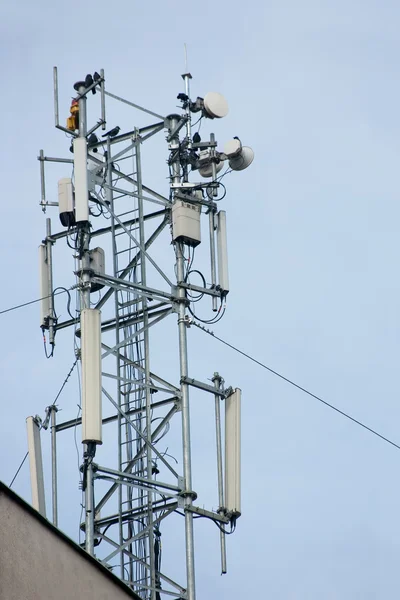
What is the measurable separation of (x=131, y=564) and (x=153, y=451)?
1.83 m

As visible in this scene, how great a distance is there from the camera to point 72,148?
28172 millimetres

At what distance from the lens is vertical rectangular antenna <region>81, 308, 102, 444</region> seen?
83.1ft

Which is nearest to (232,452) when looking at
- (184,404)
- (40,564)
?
(184,404)

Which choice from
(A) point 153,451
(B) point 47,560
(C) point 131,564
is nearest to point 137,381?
(A) point 153,451

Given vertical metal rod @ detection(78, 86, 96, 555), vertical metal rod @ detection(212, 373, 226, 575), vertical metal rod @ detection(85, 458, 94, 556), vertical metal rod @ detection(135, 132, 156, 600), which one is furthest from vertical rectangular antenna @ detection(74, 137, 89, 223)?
vertical metal rod @ detection(85, 458, 94, 556)

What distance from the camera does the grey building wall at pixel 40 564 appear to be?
17250mm

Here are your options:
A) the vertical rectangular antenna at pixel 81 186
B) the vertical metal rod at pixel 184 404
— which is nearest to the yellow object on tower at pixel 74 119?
the vertical rectangular antenna at pixel 81 186

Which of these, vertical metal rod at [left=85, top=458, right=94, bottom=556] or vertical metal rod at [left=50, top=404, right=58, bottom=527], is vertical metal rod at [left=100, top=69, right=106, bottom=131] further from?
vertical metal rod at [left=85, top=458, right=94, bottom=556]

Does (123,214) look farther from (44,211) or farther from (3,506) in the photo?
(3,506)

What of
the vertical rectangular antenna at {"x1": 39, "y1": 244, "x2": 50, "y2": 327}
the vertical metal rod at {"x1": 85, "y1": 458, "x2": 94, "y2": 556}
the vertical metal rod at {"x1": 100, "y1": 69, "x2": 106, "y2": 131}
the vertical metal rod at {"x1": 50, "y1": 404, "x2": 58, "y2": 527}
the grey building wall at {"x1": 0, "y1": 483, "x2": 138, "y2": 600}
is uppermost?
the vertical metal rod at {"x1": 100, "y1": 69, "x2": 106, "y2": 131}

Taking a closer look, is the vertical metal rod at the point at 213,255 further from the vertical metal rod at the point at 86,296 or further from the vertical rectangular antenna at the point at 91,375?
the vertical rectangular antenna at the point at 91,375

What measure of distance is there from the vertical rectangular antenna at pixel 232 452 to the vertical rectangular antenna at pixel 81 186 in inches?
152

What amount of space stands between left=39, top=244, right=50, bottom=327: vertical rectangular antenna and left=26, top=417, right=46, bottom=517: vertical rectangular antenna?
1.86 meters

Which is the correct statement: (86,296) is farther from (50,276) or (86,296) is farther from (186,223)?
(186,223)
